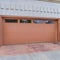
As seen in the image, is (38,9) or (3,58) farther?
(38,9)

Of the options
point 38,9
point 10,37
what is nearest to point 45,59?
point 10,37

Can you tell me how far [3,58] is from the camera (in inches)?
22.0

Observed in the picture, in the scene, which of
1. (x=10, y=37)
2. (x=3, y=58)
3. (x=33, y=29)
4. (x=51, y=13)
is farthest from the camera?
(x=51, y=13)

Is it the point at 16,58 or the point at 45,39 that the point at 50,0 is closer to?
the point at 45,39

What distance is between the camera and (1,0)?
1294 mm

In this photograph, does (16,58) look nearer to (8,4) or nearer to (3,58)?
(3,58)

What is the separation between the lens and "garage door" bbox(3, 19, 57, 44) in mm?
1232

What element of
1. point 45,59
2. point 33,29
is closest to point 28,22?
point 33,29

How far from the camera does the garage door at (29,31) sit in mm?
1232

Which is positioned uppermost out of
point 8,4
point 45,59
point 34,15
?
point 8,4

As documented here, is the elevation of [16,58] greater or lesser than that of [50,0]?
lesser

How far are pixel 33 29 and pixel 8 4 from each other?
1.24ft

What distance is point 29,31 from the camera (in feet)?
4.28

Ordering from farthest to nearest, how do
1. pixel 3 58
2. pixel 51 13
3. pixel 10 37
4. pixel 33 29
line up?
pixel 51 13 → pixel 33 29 → pixel 10 37 → pixel 3 58
